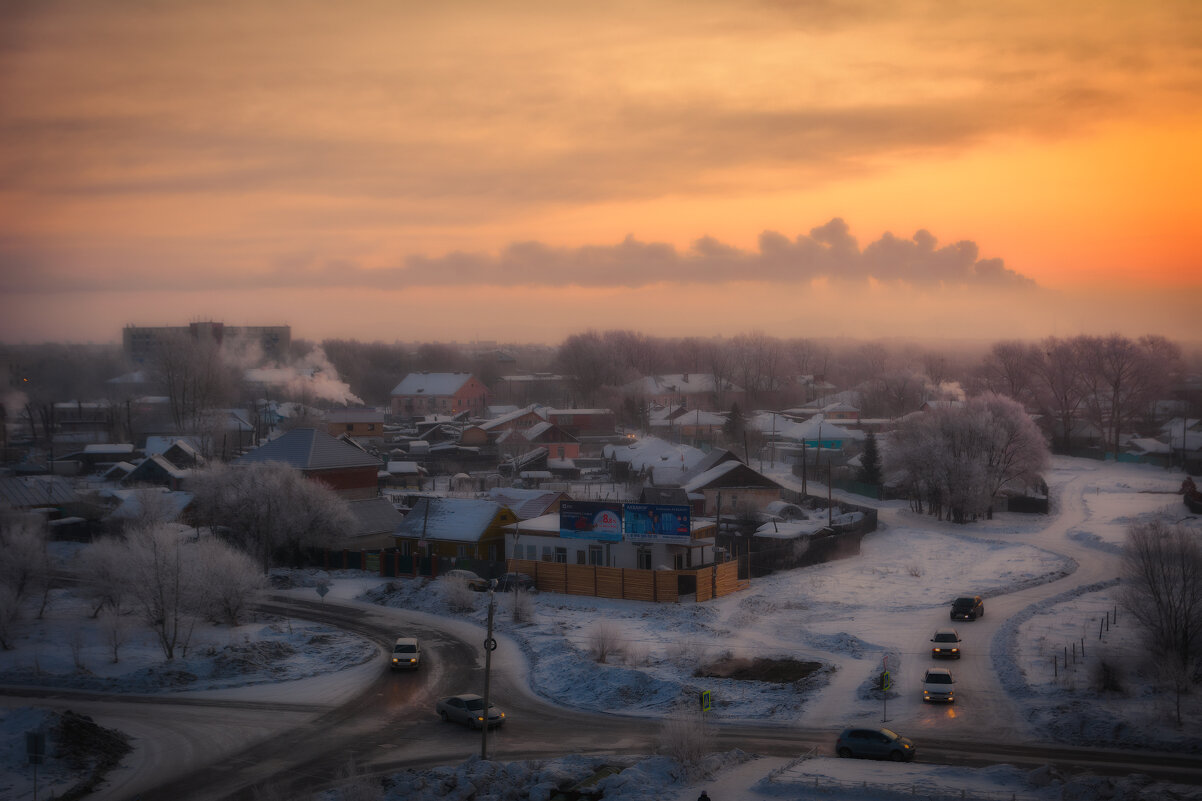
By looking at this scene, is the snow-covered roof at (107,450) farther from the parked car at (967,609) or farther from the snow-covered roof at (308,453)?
the parked car at (967,609)

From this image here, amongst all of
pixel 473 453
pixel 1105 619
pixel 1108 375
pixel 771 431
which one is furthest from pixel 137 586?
pixel 1108 375

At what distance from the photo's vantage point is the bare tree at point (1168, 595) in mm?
22484

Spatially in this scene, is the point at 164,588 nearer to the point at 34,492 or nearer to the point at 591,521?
the point at 591,521

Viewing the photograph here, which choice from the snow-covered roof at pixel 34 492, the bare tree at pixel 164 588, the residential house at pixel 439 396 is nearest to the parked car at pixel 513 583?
the bare tree at pixel 164 588

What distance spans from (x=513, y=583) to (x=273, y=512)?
41.7 ft

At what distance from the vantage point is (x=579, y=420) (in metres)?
103

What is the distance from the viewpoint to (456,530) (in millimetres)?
42062

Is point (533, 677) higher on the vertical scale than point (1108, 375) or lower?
lower

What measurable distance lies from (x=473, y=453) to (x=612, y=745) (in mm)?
63194

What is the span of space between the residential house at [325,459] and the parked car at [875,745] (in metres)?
36.7

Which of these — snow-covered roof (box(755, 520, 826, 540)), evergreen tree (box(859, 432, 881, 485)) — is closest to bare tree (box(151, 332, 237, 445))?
evergreen tree (box(859, 432, 881, 485))

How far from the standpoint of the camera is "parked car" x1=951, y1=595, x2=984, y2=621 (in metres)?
Result: 31.7

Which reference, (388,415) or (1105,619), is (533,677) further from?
(388,415)

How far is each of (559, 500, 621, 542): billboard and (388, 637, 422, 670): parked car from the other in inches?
462
